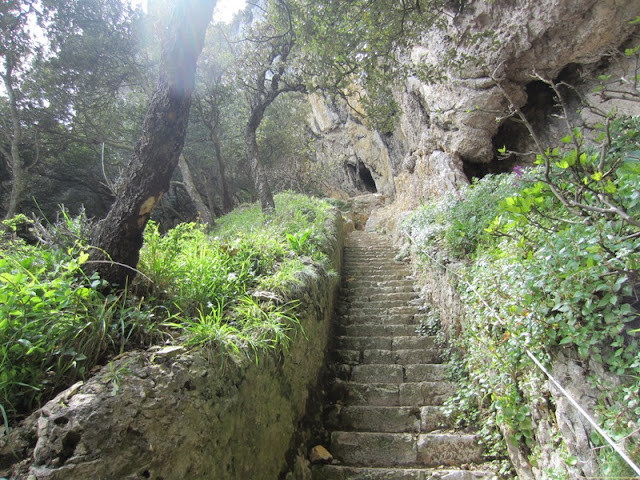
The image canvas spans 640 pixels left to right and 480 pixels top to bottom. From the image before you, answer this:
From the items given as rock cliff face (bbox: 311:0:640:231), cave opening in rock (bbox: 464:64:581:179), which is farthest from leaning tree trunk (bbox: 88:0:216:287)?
cave opening in rock (bbox: 464:64:581:179)

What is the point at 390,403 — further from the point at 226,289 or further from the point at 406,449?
the point at 226,289

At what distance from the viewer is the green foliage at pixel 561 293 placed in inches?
71.5

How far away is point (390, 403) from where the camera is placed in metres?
3.73

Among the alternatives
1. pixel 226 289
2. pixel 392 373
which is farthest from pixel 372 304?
pixel 226 289

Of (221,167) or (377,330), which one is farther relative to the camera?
(221,167)

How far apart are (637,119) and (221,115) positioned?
14.2 m

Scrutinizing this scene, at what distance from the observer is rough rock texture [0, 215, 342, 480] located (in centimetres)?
141

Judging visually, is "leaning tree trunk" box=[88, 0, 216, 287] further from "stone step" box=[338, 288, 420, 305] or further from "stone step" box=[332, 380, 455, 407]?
"stone step" box=[338, 288, 420, 305]

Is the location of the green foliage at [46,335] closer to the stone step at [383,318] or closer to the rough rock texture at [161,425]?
the rough rock texture at [161,425]

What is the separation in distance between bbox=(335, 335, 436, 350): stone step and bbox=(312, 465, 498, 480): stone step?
1725 millimetres

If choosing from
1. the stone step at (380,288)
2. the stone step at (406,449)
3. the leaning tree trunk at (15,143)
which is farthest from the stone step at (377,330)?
the leaning tree trunk at (15,143)

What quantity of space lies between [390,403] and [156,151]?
135 inches

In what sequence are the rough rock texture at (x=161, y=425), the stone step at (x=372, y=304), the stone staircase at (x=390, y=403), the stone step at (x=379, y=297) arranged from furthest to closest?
the stone step at (x=379, y=297)
the stone step at (x=372, y=304)
the stone staircase at (x=390, y=403)
the rough rock texture at (x=161, y=425)

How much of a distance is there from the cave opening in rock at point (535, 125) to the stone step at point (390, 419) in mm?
6170
